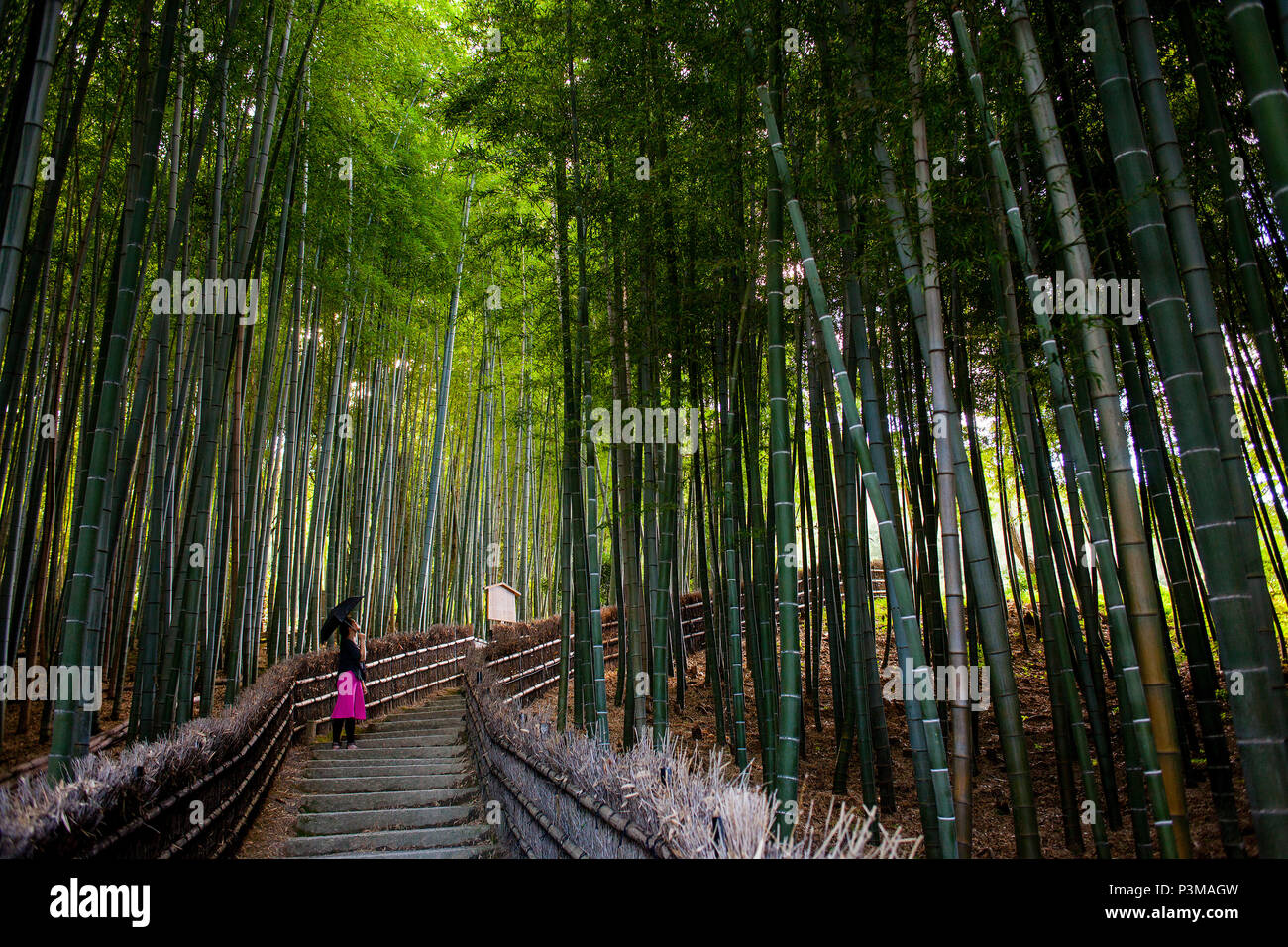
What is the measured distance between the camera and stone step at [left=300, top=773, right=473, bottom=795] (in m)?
4.21

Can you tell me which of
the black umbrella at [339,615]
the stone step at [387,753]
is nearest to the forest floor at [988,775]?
the stone step at [387,753]

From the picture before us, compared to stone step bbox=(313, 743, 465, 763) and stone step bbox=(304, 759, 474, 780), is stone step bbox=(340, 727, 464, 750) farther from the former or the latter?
Result: stone step bbox=(304, 759, 474, 780)

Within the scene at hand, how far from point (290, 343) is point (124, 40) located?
7.42 feet

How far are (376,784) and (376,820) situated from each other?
1.99ft

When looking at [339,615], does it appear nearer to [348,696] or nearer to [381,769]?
[348,696]

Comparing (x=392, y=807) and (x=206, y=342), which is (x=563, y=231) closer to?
(x=206, y=342)

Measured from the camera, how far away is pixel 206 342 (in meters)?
3.79

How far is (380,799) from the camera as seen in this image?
3980mm

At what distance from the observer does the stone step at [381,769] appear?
4.58 meters

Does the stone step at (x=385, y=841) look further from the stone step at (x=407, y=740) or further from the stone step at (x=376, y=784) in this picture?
the stone step at (x=407, y=740)

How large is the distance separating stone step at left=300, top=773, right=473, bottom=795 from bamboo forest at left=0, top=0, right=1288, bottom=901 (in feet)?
0.08

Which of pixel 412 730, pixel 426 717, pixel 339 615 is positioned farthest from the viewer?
pixel 426 717

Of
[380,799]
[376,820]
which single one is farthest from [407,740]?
[376,820]

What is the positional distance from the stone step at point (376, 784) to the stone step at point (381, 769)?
0.38ft
